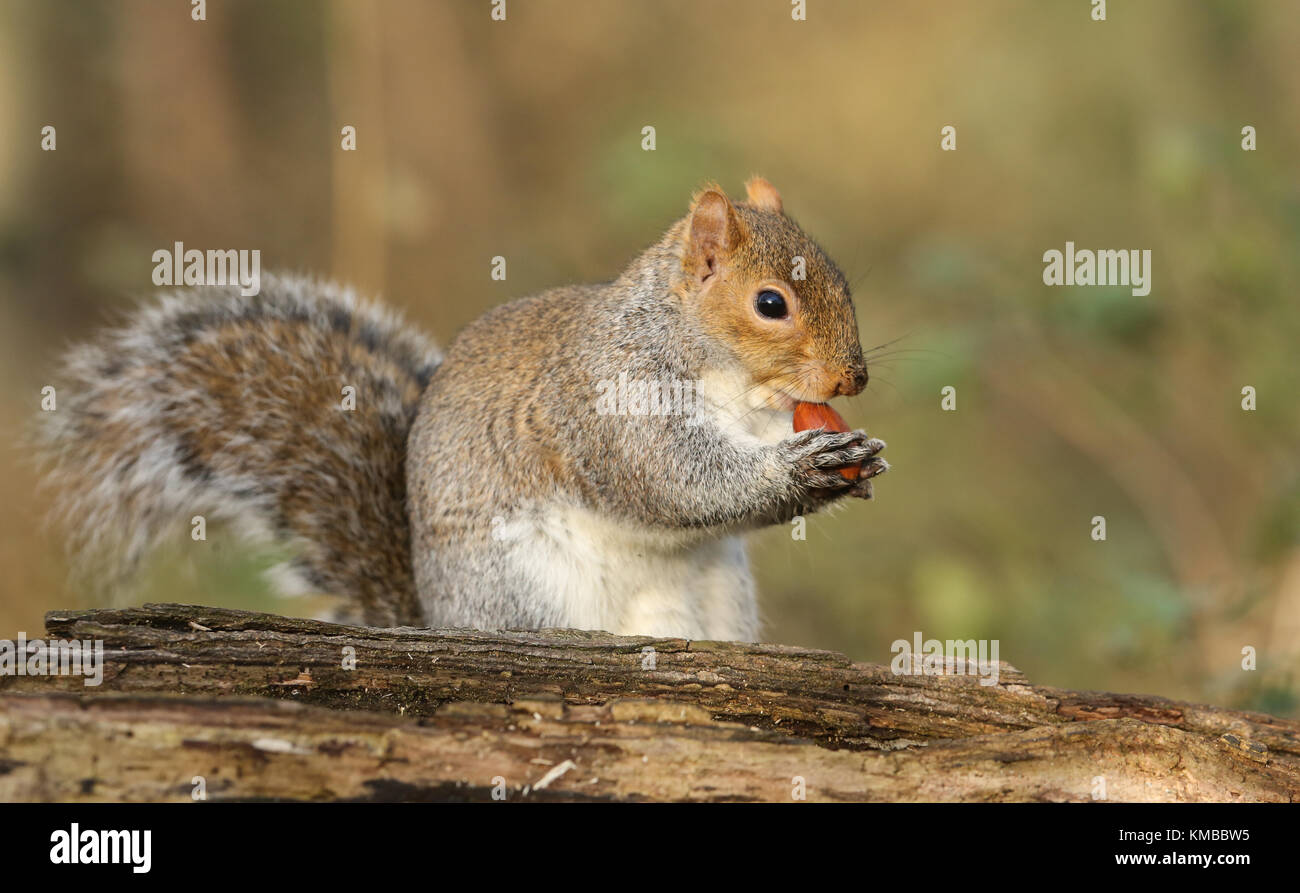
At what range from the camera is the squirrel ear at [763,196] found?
3.12m

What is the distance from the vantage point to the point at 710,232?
9.29 ft

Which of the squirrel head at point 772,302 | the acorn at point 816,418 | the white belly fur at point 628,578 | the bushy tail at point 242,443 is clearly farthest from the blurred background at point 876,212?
the squirrel head at point 772,302

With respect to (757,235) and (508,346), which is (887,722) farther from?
(508,346)

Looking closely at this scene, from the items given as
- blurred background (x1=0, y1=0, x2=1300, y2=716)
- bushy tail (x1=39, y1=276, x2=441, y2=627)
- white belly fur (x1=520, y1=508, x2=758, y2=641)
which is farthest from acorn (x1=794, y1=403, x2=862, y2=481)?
bushy tail (x1=39, y1=276, x2=441, y2=627)

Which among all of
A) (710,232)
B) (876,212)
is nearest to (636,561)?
(710,232)

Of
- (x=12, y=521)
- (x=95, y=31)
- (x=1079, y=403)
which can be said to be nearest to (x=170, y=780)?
(x=12, y=521)

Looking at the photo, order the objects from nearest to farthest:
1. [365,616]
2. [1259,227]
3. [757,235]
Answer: [757,235] < [365,616] < [1259,227]

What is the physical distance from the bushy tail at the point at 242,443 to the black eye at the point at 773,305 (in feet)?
3.53

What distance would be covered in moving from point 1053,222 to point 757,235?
462 cm

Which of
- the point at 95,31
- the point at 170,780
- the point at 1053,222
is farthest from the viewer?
the point at 1053,222

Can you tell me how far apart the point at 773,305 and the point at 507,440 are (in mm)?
707

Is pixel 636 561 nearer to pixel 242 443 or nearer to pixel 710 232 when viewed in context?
pixel 710 232

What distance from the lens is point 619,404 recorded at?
2.84 metres

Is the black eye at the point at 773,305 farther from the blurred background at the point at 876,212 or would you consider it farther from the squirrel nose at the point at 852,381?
the blurred background at the point at 876,212
